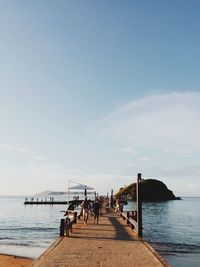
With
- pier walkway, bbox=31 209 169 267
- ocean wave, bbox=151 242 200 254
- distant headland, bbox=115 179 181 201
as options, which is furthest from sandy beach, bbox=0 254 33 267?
distant headland, bbox=115 179 181 201

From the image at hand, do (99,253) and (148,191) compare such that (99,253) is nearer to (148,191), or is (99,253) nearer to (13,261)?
(13,261)

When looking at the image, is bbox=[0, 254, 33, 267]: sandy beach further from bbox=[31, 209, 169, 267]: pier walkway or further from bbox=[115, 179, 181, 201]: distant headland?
bbox=[115, 179, 181, 201]: distant headland

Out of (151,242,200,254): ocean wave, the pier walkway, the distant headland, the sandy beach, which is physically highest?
the distant headland

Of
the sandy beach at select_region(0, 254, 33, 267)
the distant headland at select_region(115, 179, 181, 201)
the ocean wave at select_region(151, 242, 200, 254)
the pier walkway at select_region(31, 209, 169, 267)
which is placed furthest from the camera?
the distant headland at select_region(115, 179, 181, 201)

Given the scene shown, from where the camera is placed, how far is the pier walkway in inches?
485

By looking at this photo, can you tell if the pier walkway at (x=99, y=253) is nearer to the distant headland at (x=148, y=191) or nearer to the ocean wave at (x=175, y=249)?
the ocean wave at (x=175, y=249)

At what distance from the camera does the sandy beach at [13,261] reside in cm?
1722

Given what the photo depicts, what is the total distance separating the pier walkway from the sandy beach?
217 cm

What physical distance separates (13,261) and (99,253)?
6311 millimetres

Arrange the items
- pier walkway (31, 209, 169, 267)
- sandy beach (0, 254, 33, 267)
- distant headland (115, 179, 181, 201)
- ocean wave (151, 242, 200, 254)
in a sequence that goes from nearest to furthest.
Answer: pier walkway (31, 209, 169, 267) < sandy beach (0, 254, 33, 267) < ocean wave (151, 242, 200, 254) < distant headland (115, 179, 181, 201)

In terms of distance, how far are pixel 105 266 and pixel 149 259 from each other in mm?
2209

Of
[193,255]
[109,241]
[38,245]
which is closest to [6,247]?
[38,245]

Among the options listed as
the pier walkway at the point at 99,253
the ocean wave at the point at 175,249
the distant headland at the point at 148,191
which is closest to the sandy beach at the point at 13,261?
the pier walkway at the point at 99,253

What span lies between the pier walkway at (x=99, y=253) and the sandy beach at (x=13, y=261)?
7.13 ft
